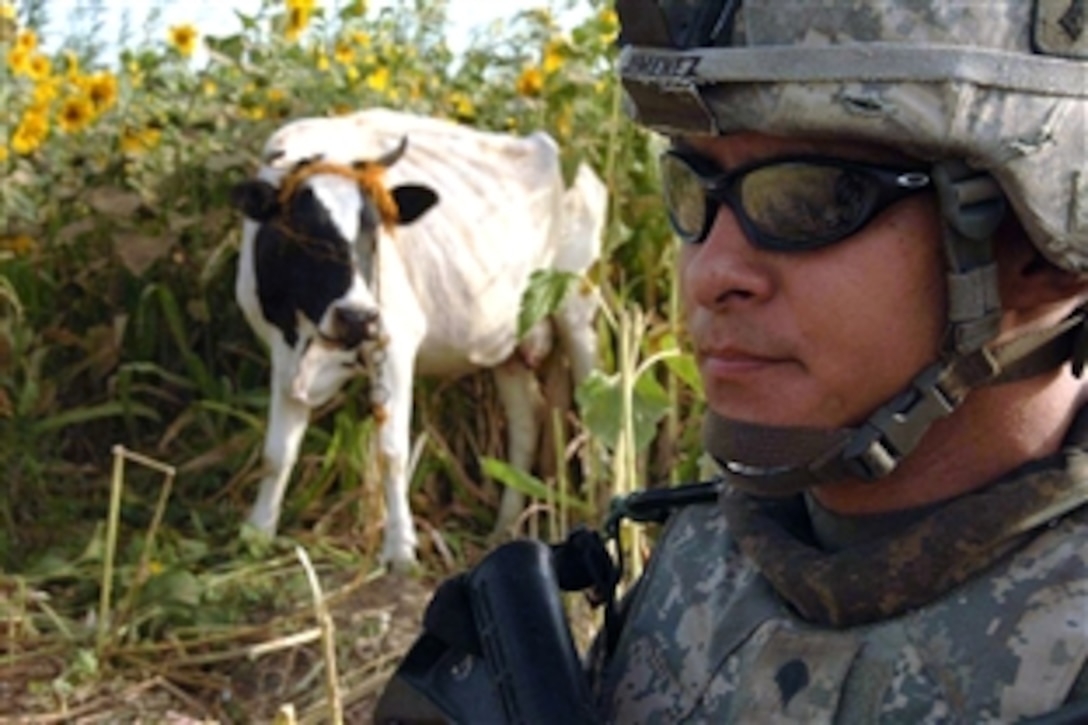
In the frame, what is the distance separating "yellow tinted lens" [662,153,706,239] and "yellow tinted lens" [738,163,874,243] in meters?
0.06

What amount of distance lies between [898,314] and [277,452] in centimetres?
351

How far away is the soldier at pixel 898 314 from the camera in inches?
55.6

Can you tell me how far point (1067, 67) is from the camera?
142 cm

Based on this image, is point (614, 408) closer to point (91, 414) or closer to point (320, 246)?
point (320, 246)

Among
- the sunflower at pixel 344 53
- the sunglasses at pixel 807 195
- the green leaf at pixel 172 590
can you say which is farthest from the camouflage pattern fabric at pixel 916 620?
the sunflower at pixel 344 53

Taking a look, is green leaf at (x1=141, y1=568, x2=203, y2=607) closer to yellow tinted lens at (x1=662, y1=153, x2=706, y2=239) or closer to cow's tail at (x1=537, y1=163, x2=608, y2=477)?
cow's tail at (x1=537, y1=163, x2=608, y2=477)

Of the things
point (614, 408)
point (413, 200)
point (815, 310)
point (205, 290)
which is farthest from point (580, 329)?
point (815, 310)

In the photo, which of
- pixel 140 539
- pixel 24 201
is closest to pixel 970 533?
pixel 140 539

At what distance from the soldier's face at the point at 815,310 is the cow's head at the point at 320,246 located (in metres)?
2.97

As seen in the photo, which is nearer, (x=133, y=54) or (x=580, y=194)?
(x=580, y=194)

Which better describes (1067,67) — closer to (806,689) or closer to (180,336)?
(806,689)

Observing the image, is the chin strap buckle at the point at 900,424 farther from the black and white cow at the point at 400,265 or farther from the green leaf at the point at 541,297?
the green leaf at the point at 541,297

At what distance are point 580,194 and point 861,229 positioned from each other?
153 inches

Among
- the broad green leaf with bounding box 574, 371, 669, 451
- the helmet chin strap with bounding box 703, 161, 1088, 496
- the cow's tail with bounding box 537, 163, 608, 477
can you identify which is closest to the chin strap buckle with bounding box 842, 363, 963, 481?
the helmet chin strap with bounding box 703, 161, 1088, 496
